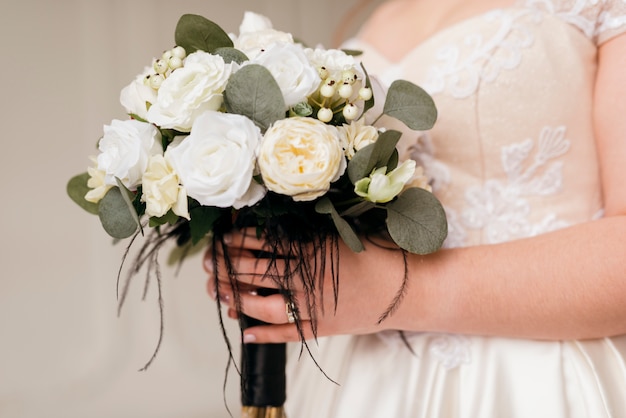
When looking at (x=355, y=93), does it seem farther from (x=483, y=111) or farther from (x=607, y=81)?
(x=607, y=81)

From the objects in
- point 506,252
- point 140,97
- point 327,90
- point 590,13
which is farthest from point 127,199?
point 590,13

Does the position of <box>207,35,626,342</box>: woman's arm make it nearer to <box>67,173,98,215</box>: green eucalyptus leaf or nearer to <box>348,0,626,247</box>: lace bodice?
<box>348,0,626,247</box>: lace bodice

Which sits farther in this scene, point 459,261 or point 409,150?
point 409,150

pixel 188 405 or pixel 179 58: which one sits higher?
pixel 179 58

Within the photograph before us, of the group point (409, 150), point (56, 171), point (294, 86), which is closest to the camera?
point (294, 86)

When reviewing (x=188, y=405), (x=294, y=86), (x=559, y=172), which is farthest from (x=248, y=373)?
(x=188, y=405)

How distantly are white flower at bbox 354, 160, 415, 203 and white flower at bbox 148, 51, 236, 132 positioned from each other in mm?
191

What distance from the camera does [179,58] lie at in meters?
0.73

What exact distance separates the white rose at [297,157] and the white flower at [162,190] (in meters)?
0.10

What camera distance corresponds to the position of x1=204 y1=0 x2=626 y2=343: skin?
0.75 meters

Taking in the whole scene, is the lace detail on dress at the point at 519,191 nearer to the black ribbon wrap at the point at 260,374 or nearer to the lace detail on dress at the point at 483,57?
the lace detail on dress at the point at 483,57

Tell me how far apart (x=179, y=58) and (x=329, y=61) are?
18 centimetres

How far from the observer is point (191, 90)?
2.22 ft

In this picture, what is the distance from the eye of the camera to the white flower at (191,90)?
2.21ft
